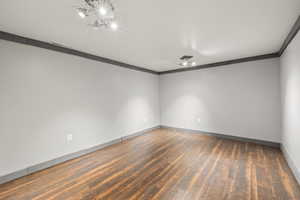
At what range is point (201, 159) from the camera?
2.78 meters

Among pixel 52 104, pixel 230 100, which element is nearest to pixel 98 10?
pixel 52 104

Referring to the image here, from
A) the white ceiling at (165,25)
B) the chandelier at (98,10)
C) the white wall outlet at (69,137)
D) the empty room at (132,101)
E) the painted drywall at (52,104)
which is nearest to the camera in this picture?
the chandelier at (98,10)

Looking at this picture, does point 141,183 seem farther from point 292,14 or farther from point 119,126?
point 292,14

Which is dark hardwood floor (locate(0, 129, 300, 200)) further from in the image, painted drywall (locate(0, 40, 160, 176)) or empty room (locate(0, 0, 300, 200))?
painted drywall (locate(0, 40, 160, 176))

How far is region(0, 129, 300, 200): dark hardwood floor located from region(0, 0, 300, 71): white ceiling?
7.72 ft

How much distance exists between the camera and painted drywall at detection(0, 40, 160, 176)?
6.98 feet

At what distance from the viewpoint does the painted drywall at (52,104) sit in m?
2.13

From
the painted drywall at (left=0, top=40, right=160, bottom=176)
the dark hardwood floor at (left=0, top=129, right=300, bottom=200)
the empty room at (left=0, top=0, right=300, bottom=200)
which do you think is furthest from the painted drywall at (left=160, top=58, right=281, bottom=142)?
the painted drywall at (left=0, top=40, right=160, bottom=176)

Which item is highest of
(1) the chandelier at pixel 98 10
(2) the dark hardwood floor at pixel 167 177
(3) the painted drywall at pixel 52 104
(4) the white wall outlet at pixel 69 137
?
(1) the chandelier at pixel 98 10

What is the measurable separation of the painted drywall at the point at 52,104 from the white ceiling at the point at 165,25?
0.43 meters

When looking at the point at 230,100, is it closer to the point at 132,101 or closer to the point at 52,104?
the point at 132,101

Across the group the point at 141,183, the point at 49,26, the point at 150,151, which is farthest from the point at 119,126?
the point at 49,26

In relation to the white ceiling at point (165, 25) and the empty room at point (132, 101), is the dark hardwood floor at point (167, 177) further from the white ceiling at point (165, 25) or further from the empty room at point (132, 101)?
the white ceiling at point (165, 25)

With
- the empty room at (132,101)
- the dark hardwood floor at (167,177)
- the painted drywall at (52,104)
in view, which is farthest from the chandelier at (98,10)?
the dark hardwood floor at (167,177)
